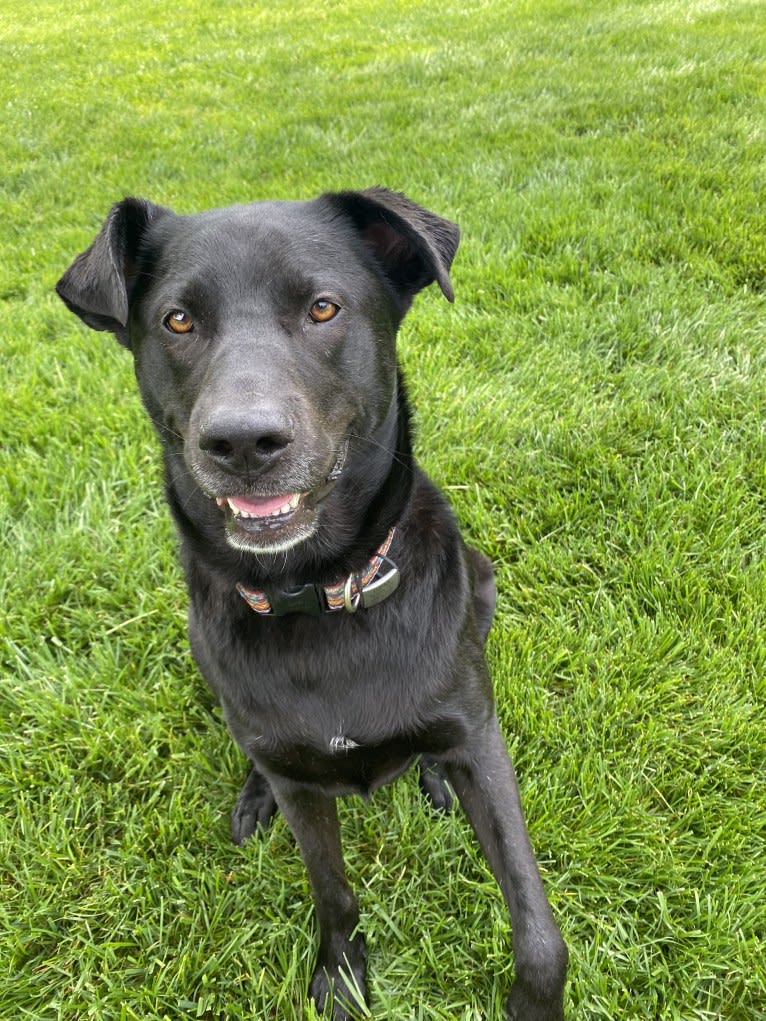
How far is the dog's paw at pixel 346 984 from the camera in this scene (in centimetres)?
172

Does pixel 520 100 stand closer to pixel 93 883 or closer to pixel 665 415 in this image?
pixel 665 415

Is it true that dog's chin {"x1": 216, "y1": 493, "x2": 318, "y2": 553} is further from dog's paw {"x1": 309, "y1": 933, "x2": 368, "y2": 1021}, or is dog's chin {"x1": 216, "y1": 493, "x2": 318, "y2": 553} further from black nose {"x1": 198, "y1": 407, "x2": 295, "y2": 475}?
dog's paw {"x1": 309, "y1": 933, "x2": 368, "y2": 1021}

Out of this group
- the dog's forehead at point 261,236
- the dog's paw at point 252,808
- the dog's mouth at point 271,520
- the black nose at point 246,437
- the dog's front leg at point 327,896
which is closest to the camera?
the black nose at point 246,437

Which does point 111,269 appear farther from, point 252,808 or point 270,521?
point 252,808

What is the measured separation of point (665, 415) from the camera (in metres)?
2.93

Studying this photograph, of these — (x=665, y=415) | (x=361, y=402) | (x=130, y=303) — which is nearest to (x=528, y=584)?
(x=665, y=415)

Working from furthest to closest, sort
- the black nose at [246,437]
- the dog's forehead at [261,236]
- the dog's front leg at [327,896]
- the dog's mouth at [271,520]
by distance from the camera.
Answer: the dog's front leg at [327,896] → the dog's forehead at [261,236] → the dog's mouth at [271,520] → the black nose at [246,437]

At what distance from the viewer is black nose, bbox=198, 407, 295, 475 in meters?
1.33

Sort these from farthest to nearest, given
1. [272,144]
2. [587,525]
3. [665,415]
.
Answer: [272,144], [665,415], [587,525]

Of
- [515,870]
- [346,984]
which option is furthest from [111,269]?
[346,984]

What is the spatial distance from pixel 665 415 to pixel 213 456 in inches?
84.9

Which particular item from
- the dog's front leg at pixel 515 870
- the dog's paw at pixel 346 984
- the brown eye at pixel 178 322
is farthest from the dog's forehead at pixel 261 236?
the dog's paw at pixel 346 984

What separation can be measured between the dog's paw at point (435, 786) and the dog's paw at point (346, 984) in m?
0.42

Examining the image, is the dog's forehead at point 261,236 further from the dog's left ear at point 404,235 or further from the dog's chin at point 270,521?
the dog's chin at point 270,521
